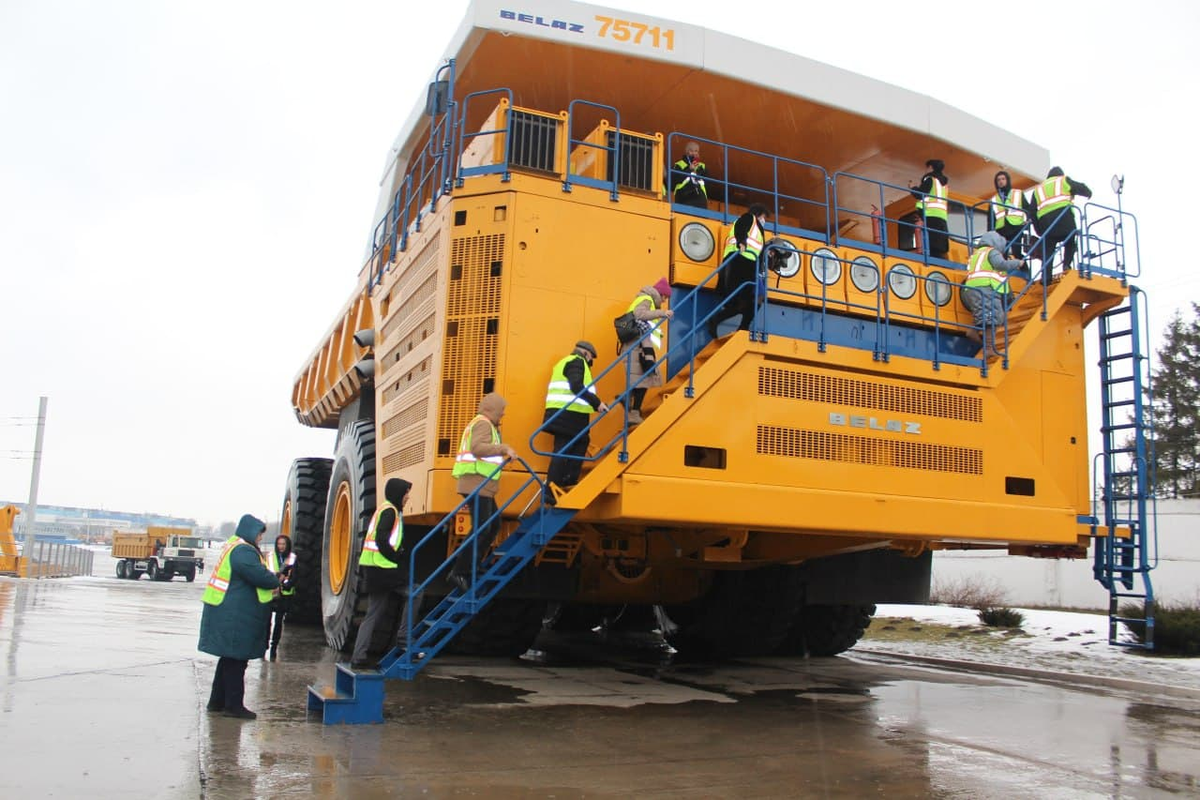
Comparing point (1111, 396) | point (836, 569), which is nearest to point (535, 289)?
point (836, 569)

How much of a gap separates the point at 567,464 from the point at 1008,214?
504cm

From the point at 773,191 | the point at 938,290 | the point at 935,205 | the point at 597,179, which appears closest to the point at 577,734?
the point at 597,179

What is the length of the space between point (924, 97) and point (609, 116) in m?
2.71

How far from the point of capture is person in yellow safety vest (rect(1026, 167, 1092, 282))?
28.4 ft

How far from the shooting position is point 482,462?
21.3ft

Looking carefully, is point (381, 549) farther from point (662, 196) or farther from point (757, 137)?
point (757, 137)

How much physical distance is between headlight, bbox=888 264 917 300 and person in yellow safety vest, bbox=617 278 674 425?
2.10 metres

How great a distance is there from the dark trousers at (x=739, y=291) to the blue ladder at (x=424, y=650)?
2131mm

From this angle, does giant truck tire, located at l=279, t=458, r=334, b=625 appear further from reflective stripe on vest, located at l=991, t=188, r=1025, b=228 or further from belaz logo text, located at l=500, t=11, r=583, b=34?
reflective stripe on vest, located at l=991, t=188, r=1025, b=228

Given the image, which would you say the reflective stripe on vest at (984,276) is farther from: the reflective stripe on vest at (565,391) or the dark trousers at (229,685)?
the dark trousers at (229,685)

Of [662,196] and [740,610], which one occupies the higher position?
[662,196]

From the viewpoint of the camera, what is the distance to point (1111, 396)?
29.3ft

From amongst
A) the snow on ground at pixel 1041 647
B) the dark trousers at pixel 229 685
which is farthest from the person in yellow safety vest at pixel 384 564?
the snow on ground at pixel 1041 647

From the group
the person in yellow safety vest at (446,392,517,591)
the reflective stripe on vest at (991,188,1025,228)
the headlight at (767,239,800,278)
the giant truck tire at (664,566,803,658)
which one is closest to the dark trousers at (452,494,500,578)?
the person in yellow safety vest at (446,392,517,591)
